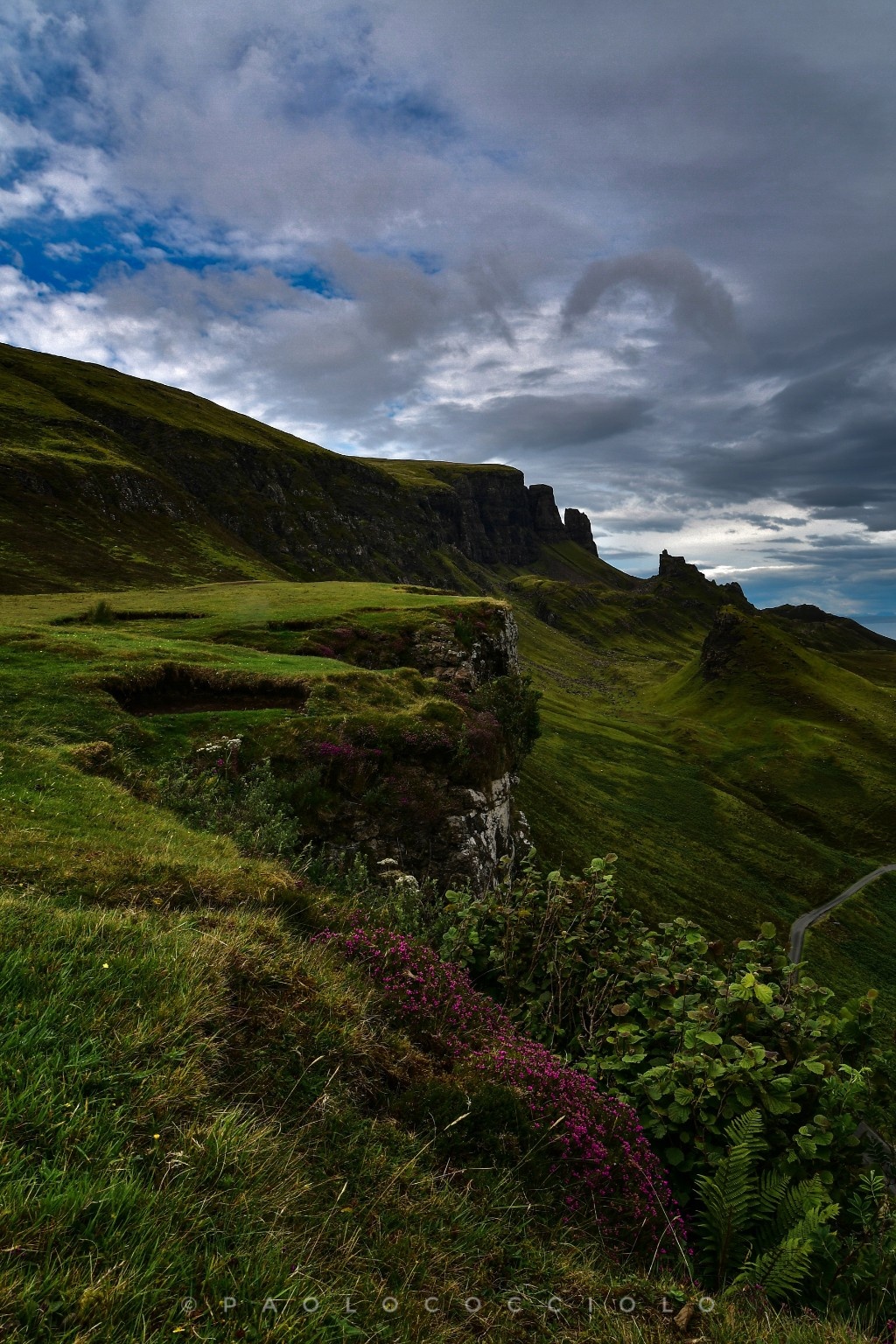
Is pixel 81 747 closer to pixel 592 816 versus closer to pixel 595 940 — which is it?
pixel 595 940

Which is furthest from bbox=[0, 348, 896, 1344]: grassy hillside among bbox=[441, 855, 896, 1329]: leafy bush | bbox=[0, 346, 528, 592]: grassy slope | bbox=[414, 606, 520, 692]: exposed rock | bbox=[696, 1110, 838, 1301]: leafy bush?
bbox=[0, 346, 528, 592]: grassy slope

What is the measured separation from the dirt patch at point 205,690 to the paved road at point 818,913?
184ft

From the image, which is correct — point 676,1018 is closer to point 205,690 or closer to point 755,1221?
point 755,1221

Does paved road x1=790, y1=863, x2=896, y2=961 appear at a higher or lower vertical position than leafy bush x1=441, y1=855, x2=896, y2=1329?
lower

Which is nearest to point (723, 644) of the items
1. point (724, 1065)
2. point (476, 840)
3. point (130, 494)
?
point (130, 494)

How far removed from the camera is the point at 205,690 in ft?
81.8

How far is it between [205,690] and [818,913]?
7593cm

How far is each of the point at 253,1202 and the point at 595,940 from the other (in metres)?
5.83

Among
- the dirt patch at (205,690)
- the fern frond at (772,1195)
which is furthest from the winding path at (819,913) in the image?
the fern frond at (772,1195)

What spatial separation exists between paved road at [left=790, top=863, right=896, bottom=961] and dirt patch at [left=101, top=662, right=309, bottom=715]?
184 ft

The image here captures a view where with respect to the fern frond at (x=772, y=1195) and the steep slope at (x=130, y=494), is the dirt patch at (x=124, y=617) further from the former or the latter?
the fern frond at (x=772, y=1195)

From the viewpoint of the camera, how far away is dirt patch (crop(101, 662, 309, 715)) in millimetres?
22688

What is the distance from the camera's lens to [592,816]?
64.9 metres

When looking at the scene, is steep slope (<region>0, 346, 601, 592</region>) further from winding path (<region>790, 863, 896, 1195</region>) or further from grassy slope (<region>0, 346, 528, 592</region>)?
winding path (<region>790, 863, 896, 1195</region>)
